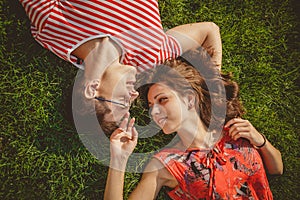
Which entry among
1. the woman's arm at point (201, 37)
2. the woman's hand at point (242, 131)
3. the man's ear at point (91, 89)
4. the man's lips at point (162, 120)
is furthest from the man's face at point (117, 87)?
the woman's hand at point (242, 131)

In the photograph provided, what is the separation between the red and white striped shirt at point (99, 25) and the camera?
224cm

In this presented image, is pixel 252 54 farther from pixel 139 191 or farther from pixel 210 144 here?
pixel 139 191

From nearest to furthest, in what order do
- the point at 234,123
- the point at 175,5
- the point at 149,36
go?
the point at 149,36
the point at 234,123
the point at 175,5

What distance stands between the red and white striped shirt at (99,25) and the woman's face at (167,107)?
21 cm

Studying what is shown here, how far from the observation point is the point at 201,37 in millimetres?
2688

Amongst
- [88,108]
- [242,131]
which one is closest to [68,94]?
[88,108]

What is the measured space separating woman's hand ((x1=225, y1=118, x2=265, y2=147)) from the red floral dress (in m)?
0.06

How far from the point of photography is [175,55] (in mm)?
2561

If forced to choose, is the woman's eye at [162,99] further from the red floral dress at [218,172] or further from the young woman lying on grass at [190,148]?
the red floral dress at [218,172]

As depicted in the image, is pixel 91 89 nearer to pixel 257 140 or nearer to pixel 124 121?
pixel 124 121

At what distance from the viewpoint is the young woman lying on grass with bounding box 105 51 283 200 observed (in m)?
2.38

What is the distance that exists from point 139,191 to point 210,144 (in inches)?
21.6

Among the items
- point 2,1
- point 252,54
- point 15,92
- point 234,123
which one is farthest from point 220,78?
point 2,1

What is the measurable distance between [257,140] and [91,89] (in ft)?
3.84
